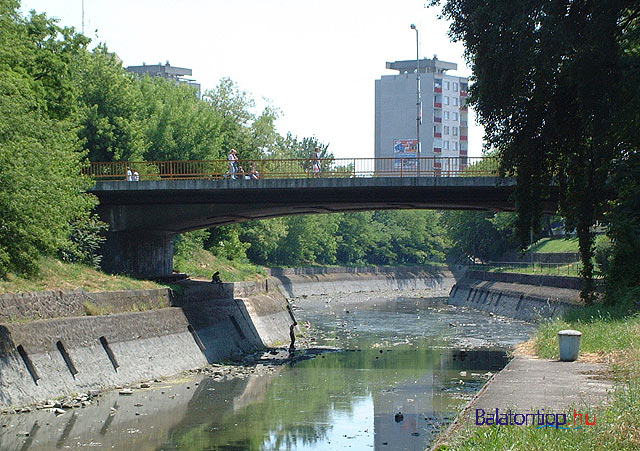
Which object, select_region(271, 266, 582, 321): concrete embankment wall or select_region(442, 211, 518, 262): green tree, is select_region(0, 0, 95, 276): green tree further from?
select_region(442, 211, 518, 262): green tree

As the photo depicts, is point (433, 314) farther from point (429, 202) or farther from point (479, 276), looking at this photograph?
point (429, 202)

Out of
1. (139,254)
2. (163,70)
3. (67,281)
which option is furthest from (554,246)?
(163,70)

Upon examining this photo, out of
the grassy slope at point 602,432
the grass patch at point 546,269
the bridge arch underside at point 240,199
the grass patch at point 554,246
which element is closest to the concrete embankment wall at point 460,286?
the grass patch at point 546,269

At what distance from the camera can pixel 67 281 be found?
36281 mm

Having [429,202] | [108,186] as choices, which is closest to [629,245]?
[429,202]

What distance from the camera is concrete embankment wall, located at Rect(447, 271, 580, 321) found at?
5944cm

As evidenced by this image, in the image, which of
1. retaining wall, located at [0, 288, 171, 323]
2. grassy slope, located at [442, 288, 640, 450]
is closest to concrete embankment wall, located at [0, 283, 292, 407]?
retaining wall, located at [0, 288, 171, 323]

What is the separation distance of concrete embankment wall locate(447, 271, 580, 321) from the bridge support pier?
20.7 m

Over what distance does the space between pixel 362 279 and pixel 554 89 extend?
274ft

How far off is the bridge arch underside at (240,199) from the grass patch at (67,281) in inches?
157

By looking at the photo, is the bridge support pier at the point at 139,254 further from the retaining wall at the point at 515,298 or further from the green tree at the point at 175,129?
the retaining wall at the point at 515,298

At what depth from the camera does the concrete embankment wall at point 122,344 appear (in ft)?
91.6

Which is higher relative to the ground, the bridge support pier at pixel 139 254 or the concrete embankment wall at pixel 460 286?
the bridge support pier at pixel 139 254

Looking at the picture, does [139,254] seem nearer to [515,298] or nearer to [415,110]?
[515,298]
